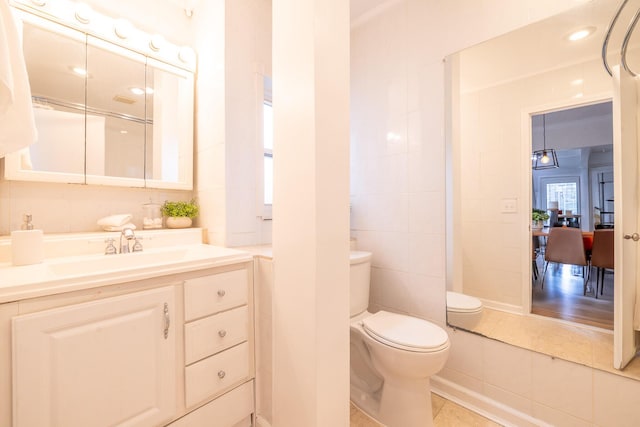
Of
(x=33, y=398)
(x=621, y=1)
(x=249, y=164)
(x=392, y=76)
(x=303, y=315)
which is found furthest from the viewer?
(x=392, y=76)

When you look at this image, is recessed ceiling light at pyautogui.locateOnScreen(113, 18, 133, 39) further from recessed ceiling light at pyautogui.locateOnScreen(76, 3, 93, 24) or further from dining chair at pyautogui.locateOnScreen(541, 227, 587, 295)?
dining chair at pyautogui.locateOnScreen(541, 227, 587, 295)

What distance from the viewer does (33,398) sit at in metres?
0.74

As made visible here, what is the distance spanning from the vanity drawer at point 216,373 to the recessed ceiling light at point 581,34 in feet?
6.82

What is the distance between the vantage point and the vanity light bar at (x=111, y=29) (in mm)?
1235

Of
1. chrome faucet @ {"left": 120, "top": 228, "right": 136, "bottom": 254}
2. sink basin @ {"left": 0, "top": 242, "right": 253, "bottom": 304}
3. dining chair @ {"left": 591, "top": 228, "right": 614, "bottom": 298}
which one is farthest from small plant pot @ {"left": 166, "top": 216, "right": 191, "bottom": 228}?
dining chair @ {"left": 591, "top": 228, "right": 614, "bottom": 298}

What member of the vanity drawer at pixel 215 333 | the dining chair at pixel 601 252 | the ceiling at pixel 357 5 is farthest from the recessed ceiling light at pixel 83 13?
the dining chair at pixel 601 252

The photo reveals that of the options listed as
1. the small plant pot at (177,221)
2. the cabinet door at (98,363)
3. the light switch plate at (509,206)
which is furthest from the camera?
the small plant pot at (177,221)

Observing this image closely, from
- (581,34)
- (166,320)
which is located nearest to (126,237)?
(166,320)

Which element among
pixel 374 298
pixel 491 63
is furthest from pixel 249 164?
pixel 491 63

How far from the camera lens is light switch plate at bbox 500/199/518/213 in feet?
4.85

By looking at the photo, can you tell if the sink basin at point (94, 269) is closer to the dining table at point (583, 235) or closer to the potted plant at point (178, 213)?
the potted plant at point (178, 213)

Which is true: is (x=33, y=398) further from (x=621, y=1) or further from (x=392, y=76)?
(x=621, y=1)

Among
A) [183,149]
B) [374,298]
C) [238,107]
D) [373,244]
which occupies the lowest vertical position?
[374,298]

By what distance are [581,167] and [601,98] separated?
316 millimetres
